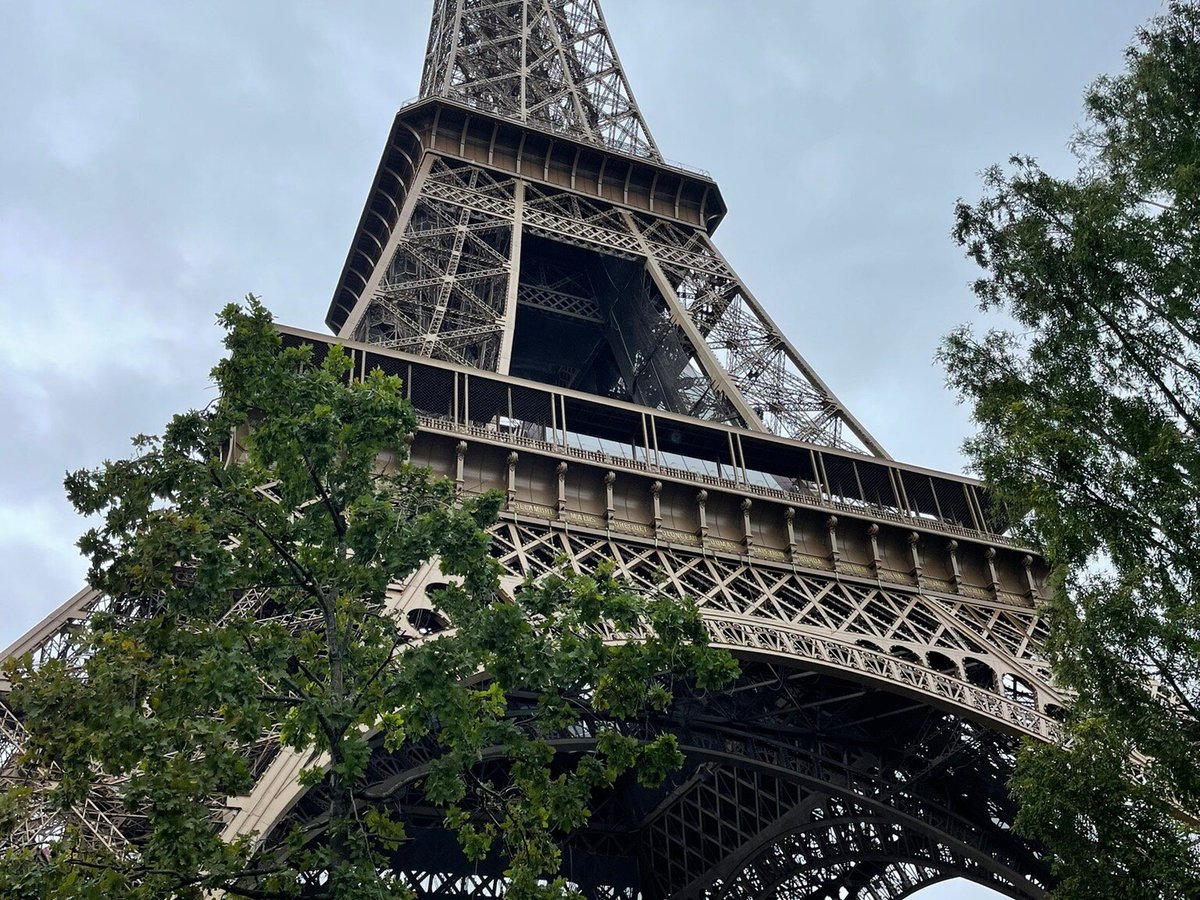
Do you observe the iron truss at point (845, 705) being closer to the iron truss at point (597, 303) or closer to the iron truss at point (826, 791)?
the iron truss at point (826, 791)

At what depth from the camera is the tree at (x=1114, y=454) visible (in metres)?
11.7

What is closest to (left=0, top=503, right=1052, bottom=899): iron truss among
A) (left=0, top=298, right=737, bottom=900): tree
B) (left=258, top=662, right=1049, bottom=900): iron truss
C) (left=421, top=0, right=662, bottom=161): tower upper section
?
(left=258, top=662, right=1049, bottom=900): iron truss

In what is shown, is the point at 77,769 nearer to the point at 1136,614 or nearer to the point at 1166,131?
the point at 1136,614

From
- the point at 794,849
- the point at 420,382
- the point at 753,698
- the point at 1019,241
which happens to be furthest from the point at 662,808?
the point at 1019,241

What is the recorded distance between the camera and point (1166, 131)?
14.3m

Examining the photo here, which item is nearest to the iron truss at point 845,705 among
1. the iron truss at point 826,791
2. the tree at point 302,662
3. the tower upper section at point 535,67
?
the iron truss at point 826,791

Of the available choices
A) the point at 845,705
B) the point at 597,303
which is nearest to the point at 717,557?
the point at 845,705

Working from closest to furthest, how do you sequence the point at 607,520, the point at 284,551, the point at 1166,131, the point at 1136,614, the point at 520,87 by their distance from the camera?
the point at 284,551 → the point at 1136,614 → the point at 1166,131 → the point at 607,520 → the point at 520,87

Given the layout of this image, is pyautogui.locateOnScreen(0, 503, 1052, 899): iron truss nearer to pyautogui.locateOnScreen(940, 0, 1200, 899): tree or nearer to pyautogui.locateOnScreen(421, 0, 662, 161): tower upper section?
pyautogui.locateOnScreen(940, 0, 1200, 899): tree

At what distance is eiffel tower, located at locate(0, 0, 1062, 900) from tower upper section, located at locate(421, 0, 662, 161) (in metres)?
3.78

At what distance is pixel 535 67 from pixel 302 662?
33.4 m

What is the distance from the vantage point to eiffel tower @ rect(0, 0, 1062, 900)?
65.5 feet

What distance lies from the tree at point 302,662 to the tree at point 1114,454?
14.1ft

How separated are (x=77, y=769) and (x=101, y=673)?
78 centimetres
